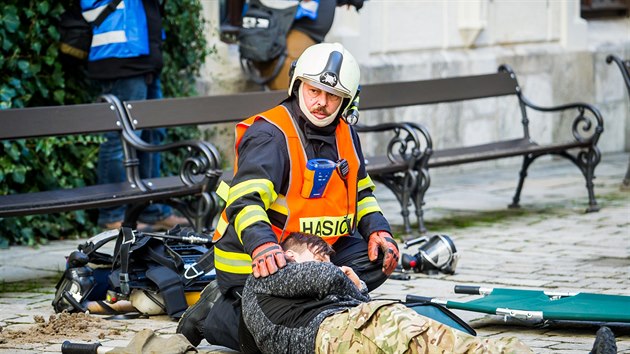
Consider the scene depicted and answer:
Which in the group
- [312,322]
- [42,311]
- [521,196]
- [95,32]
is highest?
[95,32]

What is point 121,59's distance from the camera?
8867mm

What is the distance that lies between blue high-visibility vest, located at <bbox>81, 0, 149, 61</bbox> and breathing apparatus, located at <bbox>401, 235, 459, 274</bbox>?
241cm

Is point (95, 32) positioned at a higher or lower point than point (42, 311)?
higher

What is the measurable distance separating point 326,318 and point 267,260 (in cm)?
34

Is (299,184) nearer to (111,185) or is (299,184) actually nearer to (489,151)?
(111,185)

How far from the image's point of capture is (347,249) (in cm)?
572

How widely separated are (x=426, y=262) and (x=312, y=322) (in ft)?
9.01

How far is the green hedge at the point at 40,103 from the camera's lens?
883 cm

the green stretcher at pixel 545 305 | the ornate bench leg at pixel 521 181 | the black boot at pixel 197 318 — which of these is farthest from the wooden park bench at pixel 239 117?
the black boot at pixel 197 318

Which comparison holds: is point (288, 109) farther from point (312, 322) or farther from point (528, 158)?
point (528, 158)

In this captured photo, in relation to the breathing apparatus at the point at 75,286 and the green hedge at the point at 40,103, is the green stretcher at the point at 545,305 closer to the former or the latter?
the breathing apparatus at the point at 75,286

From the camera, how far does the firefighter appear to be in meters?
5.39

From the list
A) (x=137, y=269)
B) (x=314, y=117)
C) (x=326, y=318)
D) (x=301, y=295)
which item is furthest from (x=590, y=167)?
(x=326, y=318)

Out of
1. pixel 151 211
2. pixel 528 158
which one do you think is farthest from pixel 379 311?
pixel 528 158
